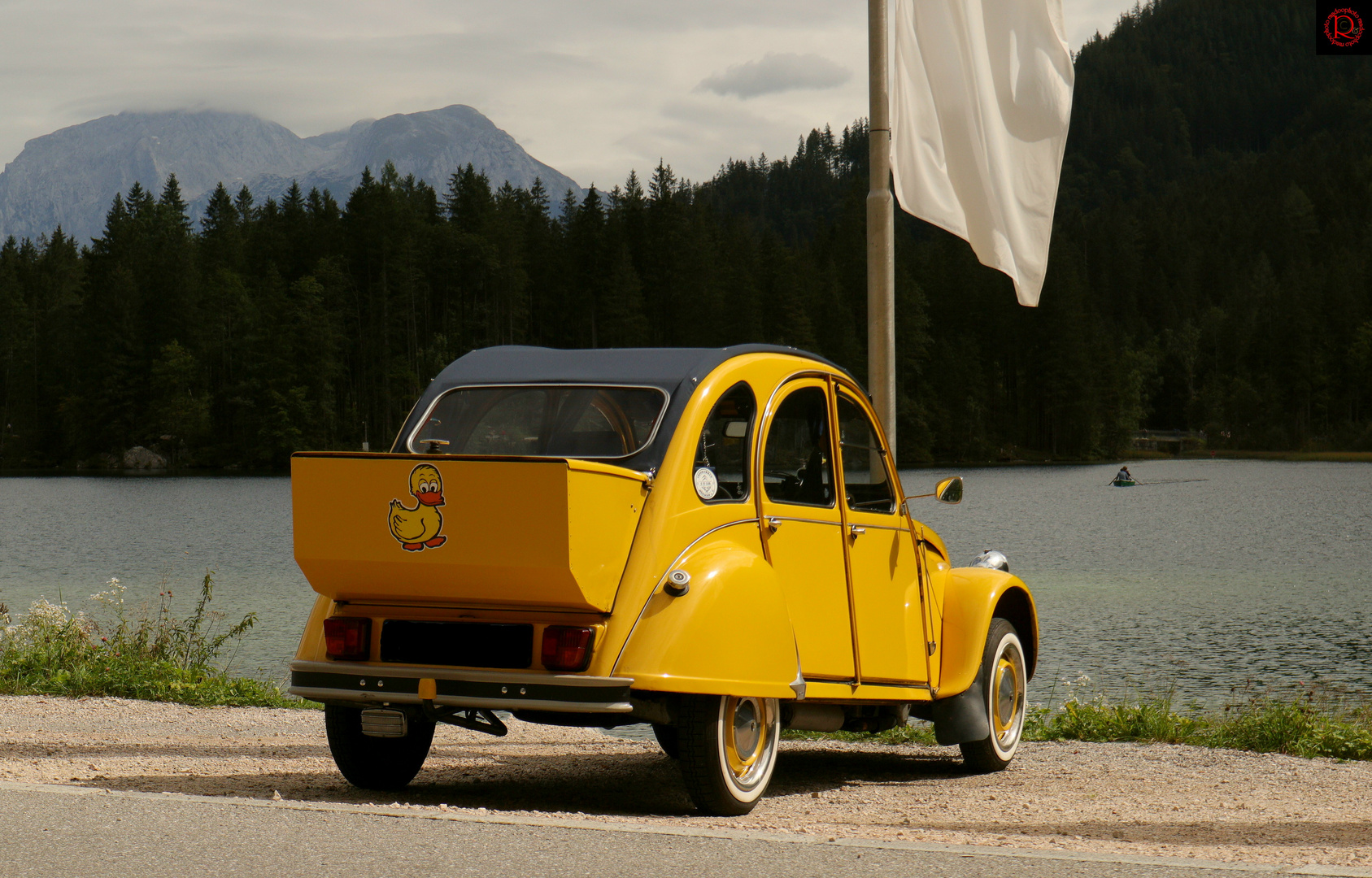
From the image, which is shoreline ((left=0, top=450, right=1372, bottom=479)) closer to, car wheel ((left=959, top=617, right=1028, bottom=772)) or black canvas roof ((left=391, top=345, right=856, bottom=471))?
car wheel ((left=959, top=617, right=1028, bottom=772))

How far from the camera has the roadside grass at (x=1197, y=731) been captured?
953 cm

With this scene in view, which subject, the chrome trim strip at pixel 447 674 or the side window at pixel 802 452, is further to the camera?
the side window at pixel 802 452

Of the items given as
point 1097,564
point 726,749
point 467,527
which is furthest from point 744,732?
point 1097,564

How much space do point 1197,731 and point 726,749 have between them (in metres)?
5.60

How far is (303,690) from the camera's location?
619 centimetres

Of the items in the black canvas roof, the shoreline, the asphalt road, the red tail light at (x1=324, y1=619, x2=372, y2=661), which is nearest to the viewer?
the asphalt road

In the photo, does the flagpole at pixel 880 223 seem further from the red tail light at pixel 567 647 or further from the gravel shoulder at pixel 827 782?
the red tail light at pixel 567 647

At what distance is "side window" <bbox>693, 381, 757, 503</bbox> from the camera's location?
6344mm

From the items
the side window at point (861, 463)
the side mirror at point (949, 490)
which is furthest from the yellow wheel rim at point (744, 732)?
the side mirror at point (949, 490)

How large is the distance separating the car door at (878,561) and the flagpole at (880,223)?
920mm

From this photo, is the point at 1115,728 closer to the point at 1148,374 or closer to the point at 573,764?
the point at 573,764

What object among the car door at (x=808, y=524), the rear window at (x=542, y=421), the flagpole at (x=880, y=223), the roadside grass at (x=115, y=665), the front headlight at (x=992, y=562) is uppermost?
the flagpole at (x=880, y=223)

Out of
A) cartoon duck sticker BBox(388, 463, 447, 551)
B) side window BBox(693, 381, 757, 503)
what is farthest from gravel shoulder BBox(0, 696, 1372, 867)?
side window BBox(693, 381, 757, 503)

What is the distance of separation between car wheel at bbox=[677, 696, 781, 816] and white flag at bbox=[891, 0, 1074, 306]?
3717 millimetres
